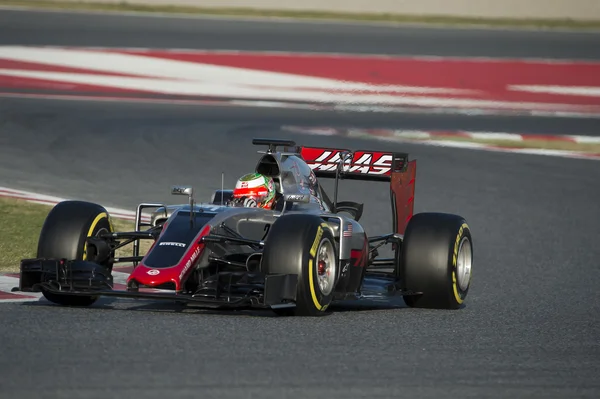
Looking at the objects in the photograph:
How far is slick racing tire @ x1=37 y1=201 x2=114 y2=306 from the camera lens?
9.05 metres

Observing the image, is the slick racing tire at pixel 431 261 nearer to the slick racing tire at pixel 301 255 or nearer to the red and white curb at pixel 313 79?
the slick racing tire at pixel 301 255

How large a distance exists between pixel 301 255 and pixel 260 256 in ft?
2.15

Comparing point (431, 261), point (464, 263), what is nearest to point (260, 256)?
point (431, 261)

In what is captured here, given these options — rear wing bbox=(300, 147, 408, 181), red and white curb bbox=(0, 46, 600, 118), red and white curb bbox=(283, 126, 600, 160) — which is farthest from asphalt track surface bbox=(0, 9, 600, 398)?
red and white curb bbox=(0, 46, 600, 118)

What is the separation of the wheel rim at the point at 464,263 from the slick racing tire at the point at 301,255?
151 cm

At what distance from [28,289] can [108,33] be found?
2292 cm

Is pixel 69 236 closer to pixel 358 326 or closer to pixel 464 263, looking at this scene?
pixel 358 326

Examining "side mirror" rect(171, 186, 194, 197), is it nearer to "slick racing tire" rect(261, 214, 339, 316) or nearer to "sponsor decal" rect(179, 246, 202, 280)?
"sponsor decal" rect(179, 246, 202, 280)

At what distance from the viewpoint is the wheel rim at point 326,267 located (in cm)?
890

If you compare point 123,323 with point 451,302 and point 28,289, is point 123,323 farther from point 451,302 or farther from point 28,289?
point 451,302

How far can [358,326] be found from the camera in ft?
28.0

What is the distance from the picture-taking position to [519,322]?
357 inches

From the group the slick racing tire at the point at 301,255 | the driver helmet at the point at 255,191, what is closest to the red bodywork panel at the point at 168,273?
the slick racing tire at the point at 301,255

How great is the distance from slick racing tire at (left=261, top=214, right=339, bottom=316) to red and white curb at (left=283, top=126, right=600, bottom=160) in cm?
1108
